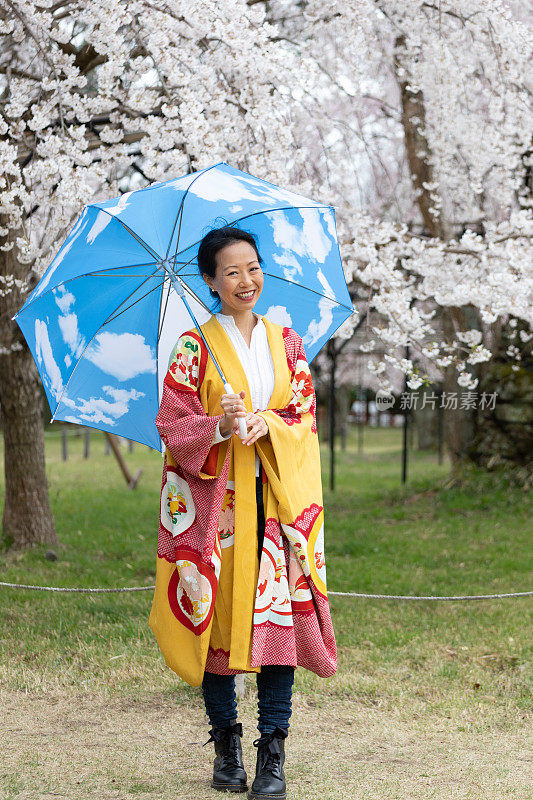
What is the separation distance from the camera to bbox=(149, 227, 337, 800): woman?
2.41 m

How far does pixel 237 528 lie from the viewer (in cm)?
244

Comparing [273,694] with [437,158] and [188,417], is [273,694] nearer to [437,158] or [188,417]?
[188,417]

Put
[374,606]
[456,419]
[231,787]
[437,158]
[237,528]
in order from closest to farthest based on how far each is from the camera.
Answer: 1. [237,528]
2. [231,787]
3. [374,606]
4. [437,158]
5. [456,419]

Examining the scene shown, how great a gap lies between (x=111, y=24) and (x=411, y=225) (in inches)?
185

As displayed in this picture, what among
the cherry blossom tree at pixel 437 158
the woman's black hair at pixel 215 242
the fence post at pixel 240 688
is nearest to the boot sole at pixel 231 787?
the fence post at pixel 240 688

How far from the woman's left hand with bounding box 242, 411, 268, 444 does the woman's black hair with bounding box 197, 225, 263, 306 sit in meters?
0.48

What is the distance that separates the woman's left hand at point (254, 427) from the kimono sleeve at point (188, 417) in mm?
89

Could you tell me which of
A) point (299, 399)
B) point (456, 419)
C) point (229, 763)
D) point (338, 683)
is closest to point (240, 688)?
point (338, 683)

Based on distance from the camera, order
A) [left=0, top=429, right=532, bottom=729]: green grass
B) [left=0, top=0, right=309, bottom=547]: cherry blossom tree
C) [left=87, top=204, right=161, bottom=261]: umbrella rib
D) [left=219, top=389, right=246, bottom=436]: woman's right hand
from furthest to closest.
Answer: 1. [left=0, top=0, right=309, bottom=547]: cherry blossom tree
2. [left=0, top=429, right=532, bottom=729]: green grass
3. [left=87, top=204, right=161, bottom=261]: umbrella rib
4. [left=219, top=389, right=246, bottom=436]: woman's right hand

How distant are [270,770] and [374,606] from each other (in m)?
2.51

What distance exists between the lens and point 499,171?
282 inches

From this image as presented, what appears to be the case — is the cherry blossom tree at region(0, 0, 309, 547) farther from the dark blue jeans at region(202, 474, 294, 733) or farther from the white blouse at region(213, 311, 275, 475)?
the dark blue jeans at region(202, 474, 294, 733)

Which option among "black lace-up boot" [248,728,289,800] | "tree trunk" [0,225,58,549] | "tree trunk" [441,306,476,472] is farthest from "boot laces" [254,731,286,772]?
"tree trunk" [441,306,476,472]

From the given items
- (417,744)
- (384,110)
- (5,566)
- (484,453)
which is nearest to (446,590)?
(417,744)
